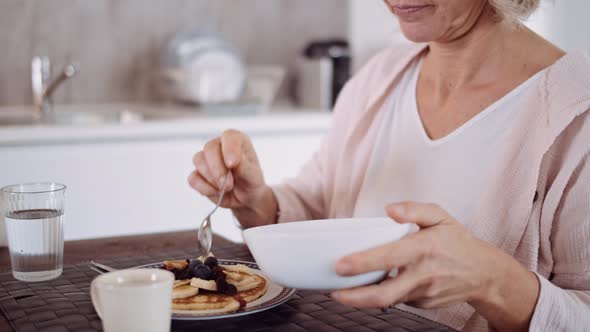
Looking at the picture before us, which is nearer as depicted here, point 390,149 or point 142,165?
point 390,149

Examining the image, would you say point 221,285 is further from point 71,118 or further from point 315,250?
point 71,118

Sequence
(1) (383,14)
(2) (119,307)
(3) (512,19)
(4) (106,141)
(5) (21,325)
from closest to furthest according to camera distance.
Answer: (2) (119,307) < (5) (21,325) < (3) (512,19) < (4) (106,141) < (1) (383,14)

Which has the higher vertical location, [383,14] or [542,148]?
[383,14]

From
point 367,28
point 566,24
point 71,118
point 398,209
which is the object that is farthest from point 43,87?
point 398,209

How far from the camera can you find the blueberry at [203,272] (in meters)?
0.94

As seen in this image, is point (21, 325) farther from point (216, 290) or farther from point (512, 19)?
point (512, 19)

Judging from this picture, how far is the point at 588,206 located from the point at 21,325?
768 mm

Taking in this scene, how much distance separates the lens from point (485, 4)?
1.36m

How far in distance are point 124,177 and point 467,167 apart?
4.84ft

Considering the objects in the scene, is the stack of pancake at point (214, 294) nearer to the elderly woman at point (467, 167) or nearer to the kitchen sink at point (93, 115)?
the elderly woman at point (467, 167)

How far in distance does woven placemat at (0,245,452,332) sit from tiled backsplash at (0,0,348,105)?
219cm

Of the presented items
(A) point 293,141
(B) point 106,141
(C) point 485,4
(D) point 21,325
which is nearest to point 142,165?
(B) point 106,141

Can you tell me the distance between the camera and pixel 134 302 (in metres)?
0.76

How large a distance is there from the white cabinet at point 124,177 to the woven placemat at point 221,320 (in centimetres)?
140
